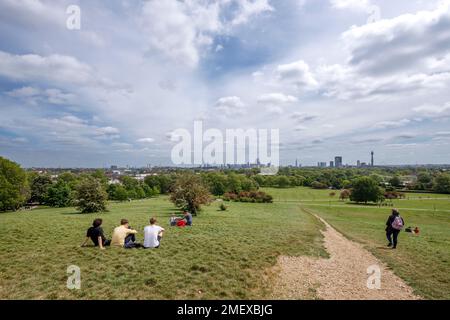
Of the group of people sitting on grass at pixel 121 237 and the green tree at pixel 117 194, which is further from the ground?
the group of people sitting on grass at pixel 121 237

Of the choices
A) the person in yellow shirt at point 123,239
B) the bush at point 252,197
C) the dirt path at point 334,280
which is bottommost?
the bush at point 252,197

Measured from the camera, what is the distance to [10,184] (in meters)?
47.9

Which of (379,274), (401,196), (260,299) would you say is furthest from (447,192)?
(260,299)

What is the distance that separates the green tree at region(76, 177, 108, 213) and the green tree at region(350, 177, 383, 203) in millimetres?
67303

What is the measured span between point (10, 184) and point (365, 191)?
Answer: 88.3 metres

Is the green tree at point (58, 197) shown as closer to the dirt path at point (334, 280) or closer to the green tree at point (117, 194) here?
the green tree at point (117, 194)

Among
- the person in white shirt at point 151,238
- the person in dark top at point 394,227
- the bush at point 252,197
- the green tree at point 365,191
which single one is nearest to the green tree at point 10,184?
the bush at point 252,197

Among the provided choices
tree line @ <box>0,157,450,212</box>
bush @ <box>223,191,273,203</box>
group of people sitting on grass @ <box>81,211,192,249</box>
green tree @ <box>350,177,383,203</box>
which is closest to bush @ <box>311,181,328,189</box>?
tree line @ <box>0,157,450,212</box>

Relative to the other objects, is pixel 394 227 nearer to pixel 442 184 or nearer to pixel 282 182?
pixel 442 184

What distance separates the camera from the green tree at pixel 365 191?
2621 inches

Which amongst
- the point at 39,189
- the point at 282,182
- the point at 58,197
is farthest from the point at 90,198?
the point at 282,182

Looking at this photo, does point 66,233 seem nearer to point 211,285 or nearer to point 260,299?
point 211,285

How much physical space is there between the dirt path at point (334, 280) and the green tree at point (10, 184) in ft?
197

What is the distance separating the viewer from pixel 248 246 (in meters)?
11.7
